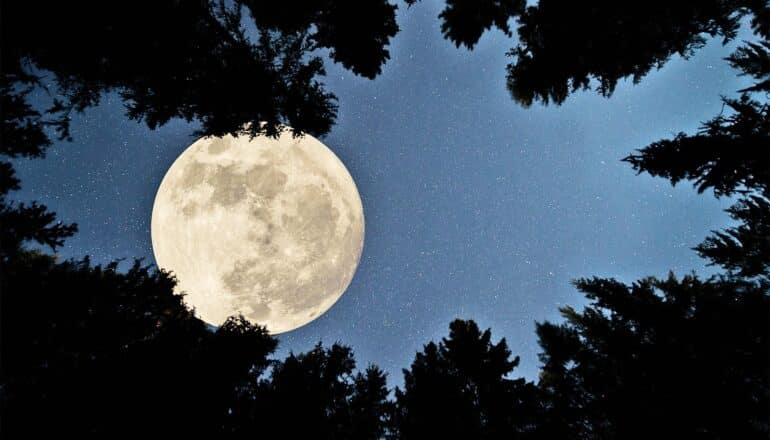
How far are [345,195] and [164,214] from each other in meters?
7.73

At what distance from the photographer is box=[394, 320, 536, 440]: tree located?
26.6 ft

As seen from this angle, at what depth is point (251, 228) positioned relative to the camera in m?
12.6

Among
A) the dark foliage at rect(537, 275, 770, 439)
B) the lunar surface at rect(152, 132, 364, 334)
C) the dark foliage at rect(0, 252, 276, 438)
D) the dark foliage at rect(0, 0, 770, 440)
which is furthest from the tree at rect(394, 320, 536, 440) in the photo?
the lunar surface at rect(152, 132, 364, 334)

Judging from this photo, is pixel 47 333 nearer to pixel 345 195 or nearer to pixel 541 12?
pixel 345 195

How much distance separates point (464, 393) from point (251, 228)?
29.6 ft

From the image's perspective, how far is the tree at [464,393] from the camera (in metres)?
8.12

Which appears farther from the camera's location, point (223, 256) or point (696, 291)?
point (223, 256)

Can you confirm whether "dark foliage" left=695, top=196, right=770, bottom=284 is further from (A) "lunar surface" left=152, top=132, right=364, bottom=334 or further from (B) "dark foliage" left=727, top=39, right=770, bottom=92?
(A) "lunar surface" left=152, top=132, right=364, bottom=334

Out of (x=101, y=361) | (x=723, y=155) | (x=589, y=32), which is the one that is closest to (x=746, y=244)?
(x=723, y=155)

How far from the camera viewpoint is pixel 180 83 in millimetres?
7133

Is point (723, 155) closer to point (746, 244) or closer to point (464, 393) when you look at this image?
point (746, 244)

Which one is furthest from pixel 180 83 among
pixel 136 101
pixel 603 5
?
pixel 603 5

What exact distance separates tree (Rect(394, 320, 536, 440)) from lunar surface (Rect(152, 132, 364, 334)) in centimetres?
622

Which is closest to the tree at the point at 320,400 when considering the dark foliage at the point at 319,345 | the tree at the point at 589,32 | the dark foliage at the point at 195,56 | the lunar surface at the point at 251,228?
the dark foliage at the point at 319,345
